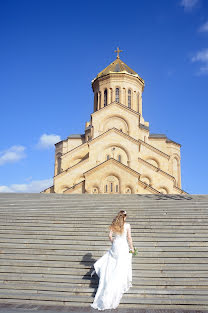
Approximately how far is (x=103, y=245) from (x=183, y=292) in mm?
2144

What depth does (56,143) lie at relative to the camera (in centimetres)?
3138

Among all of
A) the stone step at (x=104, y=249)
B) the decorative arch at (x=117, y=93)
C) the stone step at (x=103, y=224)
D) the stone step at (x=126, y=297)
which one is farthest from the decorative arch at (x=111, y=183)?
the stone step at (x=126, y=297)

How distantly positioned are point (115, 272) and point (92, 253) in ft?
5.53

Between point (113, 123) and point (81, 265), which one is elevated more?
point (113, 123)

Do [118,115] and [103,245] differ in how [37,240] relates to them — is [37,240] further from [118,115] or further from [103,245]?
[118,115]

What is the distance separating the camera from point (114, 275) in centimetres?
458

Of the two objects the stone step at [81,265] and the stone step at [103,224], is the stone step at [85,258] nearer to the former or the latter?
the stone step at [81,265]

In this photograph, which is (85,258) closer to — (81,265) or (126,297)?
(81,265)

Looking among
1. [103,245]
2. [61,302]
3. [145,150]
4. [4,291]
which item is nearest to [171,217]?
[103,245]

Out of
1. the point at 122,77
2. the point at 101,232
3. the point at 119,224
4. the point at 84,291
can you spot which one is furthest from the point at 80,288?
the point at 122,77

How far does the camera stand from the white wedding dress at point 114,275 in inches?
175

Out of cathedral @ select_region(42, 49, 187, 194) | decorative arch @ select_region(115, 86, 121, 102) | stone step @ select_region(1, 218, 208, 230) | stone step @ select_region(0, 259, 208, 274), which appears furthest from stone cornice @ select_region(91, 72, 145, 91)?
stone step @ select_region(0, 259, 208, 274)

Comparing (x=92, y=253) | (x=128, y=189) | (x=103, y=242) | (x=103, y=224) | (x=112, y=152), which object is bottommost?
(x=92, y=253)

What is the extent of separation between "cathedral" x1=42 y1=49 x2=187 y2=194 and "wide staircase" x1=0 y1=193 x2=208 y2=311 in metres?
9.11
